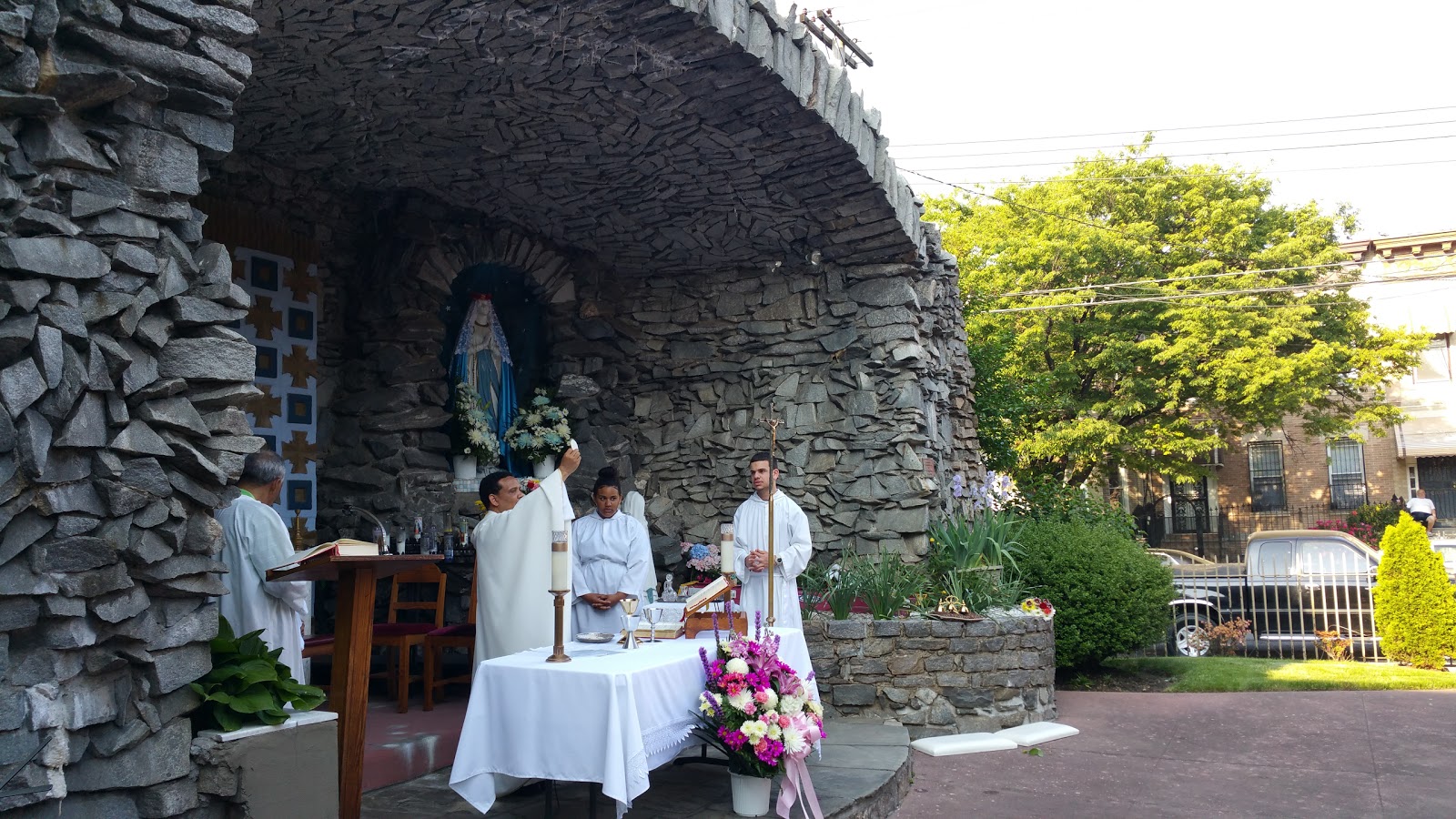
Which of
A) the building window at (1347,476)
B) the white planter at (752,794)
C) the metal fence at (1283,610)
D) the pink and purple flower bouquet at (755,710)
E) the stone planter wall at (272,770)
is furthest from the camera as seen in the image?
the building window at (1347,476)

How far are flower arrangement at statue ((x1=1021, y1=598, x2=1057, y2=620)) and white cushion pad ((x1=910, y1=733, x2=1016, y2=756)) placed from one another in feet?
4.19

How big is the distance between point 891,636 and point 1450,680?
5.83m

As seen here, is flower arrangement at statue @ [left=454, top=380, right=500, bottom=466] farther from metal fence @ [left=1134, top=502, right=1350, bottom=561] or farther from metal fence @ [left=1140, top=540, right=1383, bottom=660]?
metal fence @ [left=1134, top=502, right=1350, bottom=561]

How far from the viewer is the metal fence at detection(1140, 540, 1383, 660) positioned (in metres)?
11.6

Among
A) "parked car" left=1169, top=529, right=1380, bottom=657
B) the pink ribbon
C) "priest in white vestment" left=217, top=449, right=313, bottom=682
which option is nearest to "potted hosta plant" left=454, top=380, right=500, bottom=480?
"priest in white vestment" left=217, top=449, right=313, bottom=682

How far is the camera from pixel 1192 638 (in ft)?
39.5

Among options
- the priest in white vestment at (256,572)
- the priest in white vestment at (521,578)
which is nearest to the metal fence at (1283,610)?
the priest in white vestment at (521,578)

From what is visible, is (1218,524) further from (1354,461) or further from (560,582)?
(560,582)

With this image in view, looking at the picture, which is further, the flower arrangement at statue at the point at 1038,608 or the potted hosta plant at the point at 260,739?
the flower arrangement at statue at the point at 1038,608

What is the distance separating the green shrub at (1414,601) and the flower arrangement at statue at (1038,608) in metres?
4.25

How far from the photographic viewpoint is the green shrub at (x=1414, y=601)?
35.0ft

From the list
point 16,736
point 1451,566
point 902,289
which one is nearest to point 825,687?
point 902,289

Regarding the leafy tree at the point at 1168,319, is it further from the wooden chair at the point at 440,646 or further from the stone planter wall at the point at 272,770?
the stone planter wall at the point at 272,770

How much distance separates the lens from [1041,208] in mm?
22609
